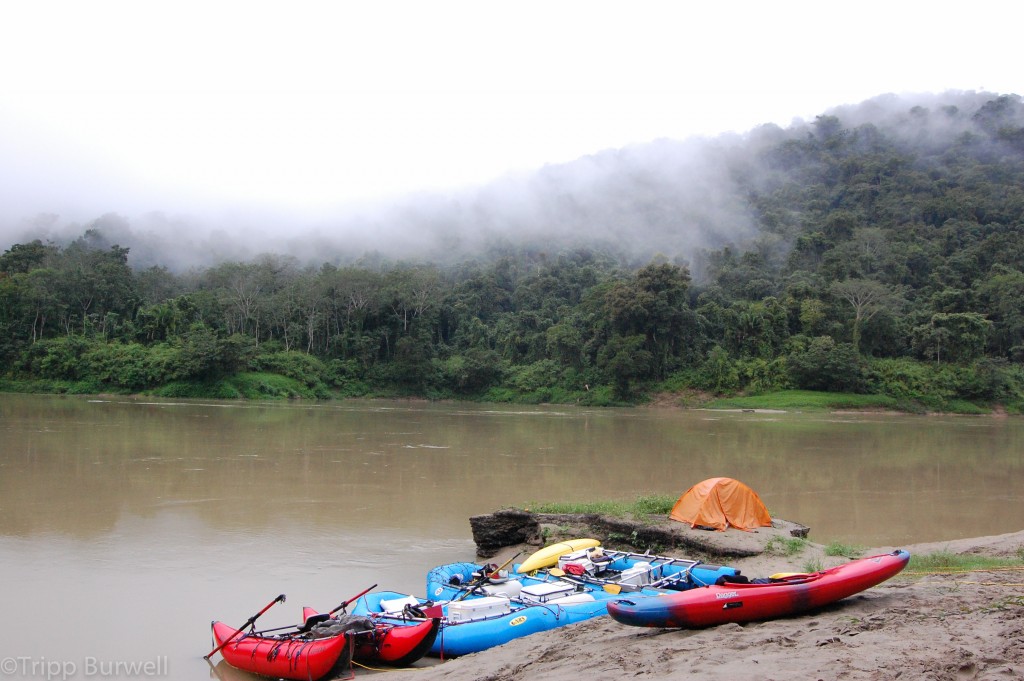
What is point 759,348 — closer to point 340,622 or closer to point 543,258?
point 543,258

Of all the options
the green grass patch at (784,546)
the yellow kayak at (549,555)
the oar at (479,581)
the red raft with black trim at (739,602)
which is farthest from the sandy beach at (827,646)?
the yellow kayak at (549,555)

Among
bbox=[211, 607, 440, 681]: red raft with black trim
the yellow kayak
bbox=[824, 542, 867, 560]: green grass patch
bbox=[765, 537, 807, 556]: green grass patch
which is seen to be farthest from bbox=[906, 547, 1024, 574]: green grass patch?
bbox=[211, 607, 440, 681]: red raft with black trim

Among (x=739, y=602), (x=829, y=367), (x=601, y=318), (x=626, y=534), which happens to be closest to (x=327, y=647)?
(x=739, y=602)

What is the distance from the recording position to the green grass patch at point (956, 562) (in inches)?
275

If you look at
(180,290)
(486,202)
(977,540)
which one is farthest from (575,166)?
(977,540)

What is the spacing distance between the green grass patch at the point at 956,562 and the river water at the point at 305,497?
2.89m

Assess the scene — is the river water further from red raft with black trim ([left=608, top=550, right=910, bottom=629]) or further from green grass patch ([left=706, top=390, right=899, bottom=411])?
green grass patch ([left=706, top=390, right=899, bottom=411])

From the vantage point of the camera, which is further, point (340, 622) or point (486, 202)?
point (486, 202)

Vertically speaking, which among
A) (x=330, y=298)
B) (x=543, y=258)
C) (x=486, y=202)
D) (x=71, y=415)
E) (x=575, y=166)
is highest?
(x=575, y=166)

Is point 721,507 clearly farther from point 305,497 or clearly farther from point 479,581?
point 305,497

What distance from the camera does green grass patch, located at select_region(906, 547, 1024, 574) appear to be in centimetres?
700

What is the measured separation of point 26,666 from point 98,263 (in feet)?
176

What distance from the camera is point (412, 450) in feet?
67.1

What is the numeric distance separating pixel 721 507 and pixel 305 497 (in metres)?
7.93
